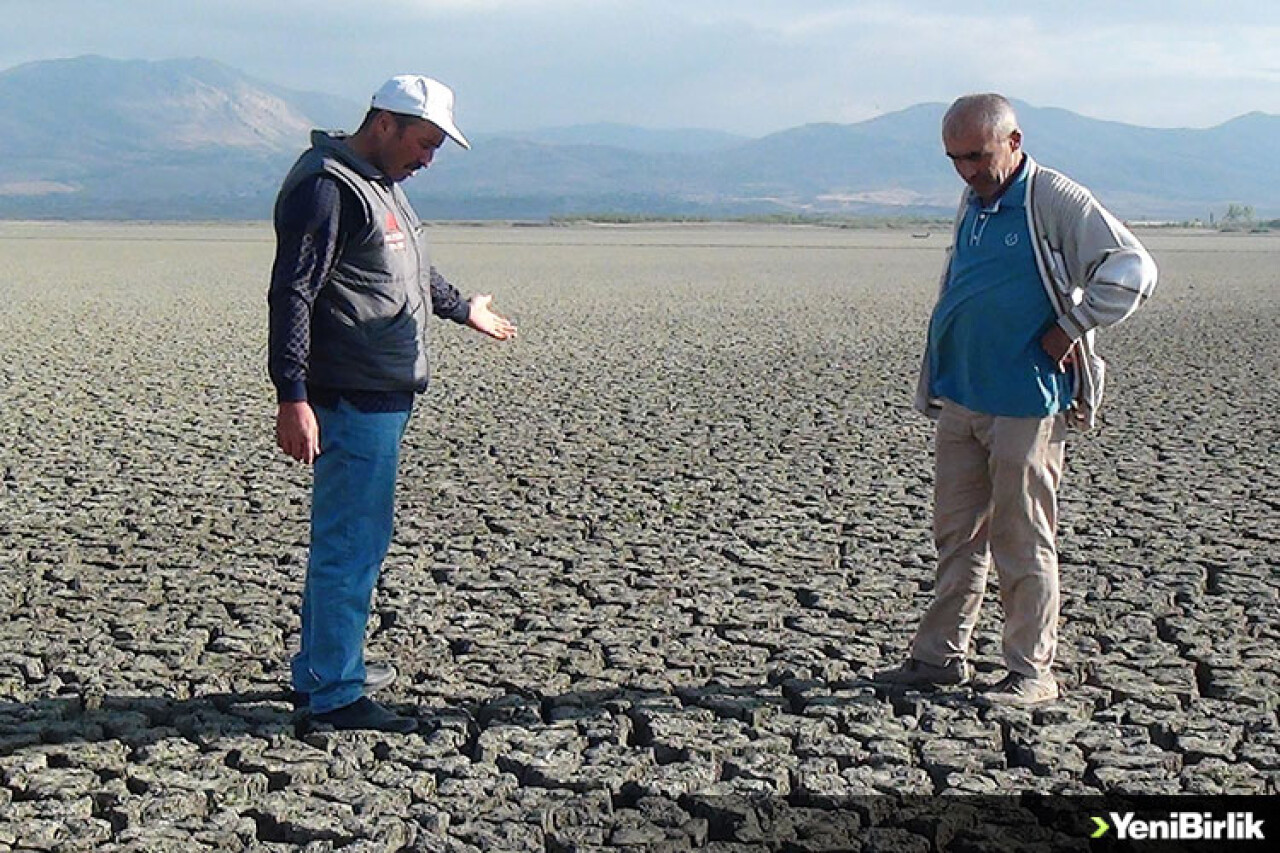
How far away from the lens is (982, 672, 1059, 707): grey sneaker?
4.71m

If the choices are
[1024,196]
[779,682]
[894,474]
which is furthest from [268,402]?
[1024,196]

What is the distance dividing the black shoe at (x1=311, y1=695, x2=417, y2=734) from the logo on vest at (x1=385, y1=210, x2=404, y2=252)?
1.21 metres

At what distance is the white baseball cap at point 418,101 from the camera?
4.12 metres

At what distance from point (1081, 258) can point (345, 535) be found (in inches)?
79.5

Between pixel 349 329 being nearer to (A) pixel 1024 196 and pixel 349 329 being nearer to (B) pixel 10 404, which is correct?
(A) pixel 1024 196

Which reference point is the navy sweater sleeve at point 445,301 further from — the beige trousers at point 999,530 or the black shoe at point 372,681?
the beige trousers at point 999,530

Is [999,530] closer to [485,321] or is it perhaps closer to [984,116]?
[984,116]

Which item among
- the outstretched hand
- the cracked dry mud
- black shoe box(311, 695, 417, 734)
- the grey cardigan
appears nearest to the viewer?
the cracked dry mud

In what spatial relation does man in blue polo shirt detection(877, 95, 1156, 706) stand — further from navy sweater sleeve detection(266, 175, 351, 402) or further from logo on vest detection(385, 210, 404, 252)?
navy sweater sleeve detection(266, 175, 351, 402)

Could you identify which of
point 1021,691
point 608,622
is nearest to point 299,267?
point 608,622

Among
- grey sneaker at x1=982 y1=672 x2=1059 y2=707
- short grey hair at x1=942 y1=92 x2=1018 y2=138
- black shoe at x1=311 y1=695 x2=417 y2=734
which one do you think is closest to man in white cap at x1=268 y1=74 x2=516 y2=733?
black shoe at x1=311 y1=695 x2=417 y2=734

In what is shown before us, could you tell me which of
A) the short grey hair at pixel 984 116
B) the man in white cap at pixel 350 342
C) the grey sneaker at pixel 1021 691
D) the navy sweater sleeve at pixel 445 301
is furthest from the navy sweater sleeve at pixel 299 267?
the grey sneaker at pixel 1021 691

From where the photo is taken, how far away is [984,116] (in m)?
4.31

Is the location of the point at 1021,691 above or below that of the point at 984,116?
below
